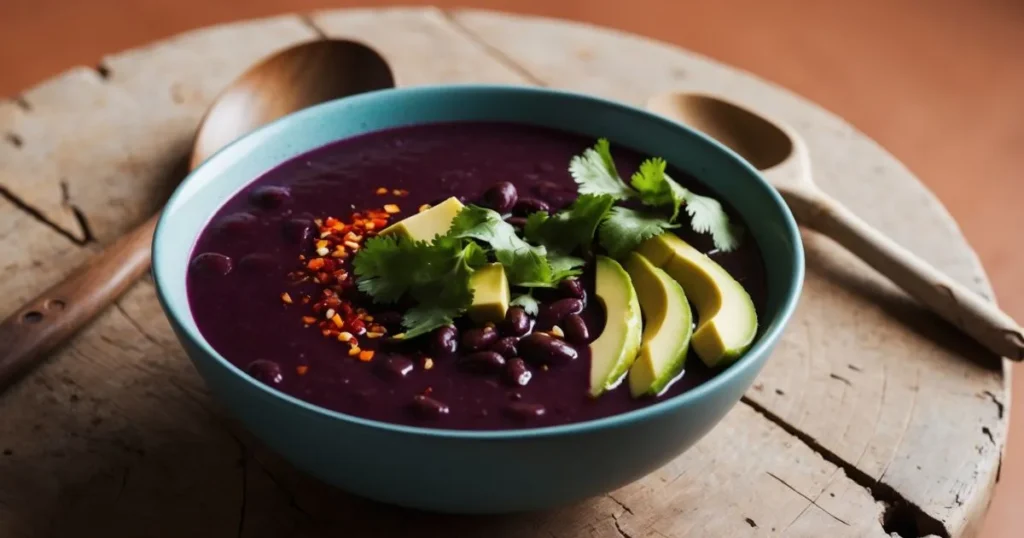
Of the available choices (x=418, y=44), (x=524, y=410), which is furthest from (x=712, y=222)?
(x=418, y=44)

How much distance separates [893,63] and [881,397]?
2518 mm

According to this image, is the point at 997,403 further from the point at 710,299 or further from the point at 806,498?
the point at 710,299

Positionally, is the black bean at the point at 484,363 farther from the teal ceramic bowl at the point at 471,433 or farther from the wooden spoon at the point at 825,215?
the wooden spoon at the point at 825,215

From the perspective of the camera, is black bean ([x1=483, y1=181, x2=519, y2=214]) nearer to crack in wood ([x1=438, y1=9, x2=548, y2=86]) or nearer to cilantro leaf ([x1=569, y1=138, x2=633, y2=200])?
cilantro leaf ([x1=569, y1=138, x2=633, y2=200])

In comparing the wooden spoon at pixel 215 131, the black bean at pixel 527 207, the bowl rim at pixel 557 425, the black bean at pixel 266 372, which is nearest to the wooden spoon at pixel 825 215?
the bowl rim at pixel 557 425

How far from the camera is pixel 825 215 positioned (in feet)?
6.28

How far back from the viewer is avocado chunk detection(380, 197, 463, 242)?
1.57 meters

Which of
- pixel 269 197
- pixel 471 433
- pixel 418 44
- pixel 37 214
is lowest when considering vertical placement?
pixel 37 214

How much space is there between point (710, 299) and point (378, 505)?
1.74ft

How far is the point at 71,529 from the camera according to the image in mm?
1400

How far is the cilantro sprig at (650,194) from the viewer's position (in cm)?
163

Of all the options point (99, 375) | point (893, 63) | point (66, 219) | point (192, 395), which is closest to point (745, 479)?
point (192, 395)

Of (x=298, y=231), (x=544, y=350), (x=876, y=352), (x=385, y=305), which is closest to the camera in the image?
(x=544, y=350)

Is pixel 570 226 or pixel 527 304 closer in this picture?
pixel 527 304
